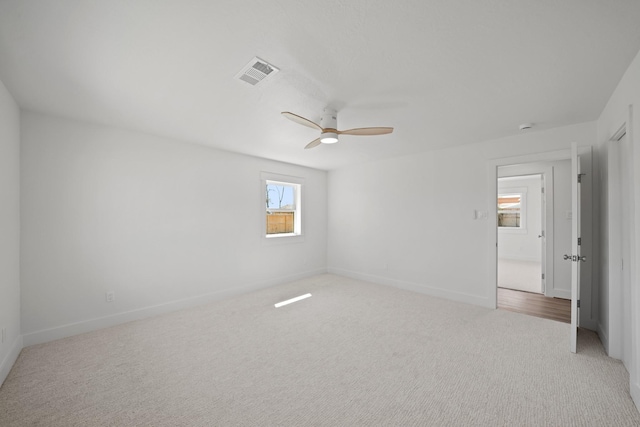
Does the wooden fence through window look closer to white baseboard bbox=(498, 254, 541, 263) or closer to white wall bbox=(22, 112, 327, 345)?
white wall bbox=(22, 112, 327, 345)

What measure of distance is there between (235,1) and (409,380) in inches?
112

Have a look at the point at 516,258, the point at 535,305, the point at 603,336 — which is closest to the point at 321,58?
the point at 603,336

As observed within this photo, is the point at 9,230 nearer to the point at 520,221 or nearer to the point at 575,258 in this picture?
the point at 575,258

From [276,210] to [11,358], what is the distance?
150 inches

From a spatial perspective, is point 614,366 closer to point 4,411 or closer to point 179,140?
point 4,411

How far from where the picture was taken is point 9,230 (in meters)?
2.37

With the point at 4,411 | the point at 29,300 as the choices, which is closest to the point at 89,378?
the point at 4,411

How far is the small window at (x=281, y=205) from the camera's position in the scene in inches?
199

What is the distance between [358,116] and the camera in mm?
2859

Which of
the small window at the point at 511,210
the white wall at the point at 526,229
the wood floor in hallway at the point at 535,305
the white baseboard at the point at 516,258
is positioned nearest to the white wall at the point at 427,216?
the wood floor in hallway at the point at 535,305

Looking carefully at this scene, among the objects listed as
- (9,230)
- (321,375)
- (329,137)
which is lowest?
(321,375)

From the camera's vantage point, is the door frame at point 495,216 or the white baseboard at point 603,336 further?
the door frame at point 495,216

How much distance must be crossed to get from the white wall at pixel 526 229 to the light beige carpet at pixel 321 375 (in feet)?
17.2

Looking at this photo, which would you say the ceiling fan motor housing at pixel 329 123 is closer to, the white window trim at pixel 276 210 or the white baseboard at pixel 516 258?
the white window trim at pixel 276 210
